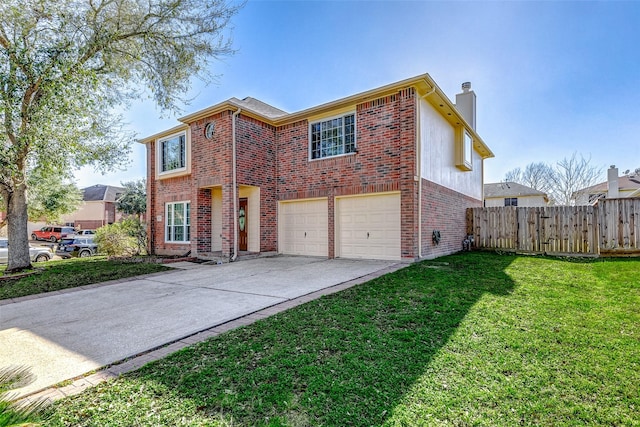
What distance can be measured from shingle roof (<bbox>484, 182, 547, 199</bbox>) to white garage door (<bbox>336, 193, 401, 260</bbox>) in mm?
25158

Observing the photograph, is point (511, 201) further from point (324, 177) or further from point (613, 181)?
point (324, 177)

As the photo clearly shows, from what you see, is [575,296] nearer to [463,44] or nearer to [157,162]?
[463,44]

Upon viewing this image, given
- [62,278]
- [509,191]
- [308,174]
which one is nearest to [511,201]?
[509,191]

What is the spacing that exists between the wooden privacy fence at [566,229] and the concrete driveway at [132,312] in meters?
6.58

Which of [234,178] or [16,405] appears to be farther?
[234,178]

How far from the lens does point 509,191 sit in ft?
98.9

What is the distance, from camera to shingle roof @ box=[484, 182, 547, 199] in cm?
2875

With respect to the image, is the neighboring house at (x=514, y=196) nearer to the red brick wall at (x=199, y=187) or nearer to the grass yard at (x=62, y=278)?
the red brick wall at (x=199, y=187)

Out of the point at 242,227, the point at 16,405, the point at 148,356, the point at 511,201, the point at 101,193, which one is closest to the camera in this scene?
the point at 16,405

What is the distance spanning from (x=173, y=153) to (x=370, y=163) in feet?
28.8

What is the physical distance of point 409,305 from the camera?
484 centimetres

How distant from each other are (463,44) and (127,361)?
1226 cm

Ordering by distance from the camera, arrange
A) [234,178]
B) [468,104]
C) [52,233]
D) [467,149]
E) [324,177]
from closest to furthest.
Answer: [234,178] → [324,177] → [467,149] → [468,104] → [52,233]

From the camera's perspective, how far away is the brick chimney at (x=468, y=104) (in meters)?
14.6
